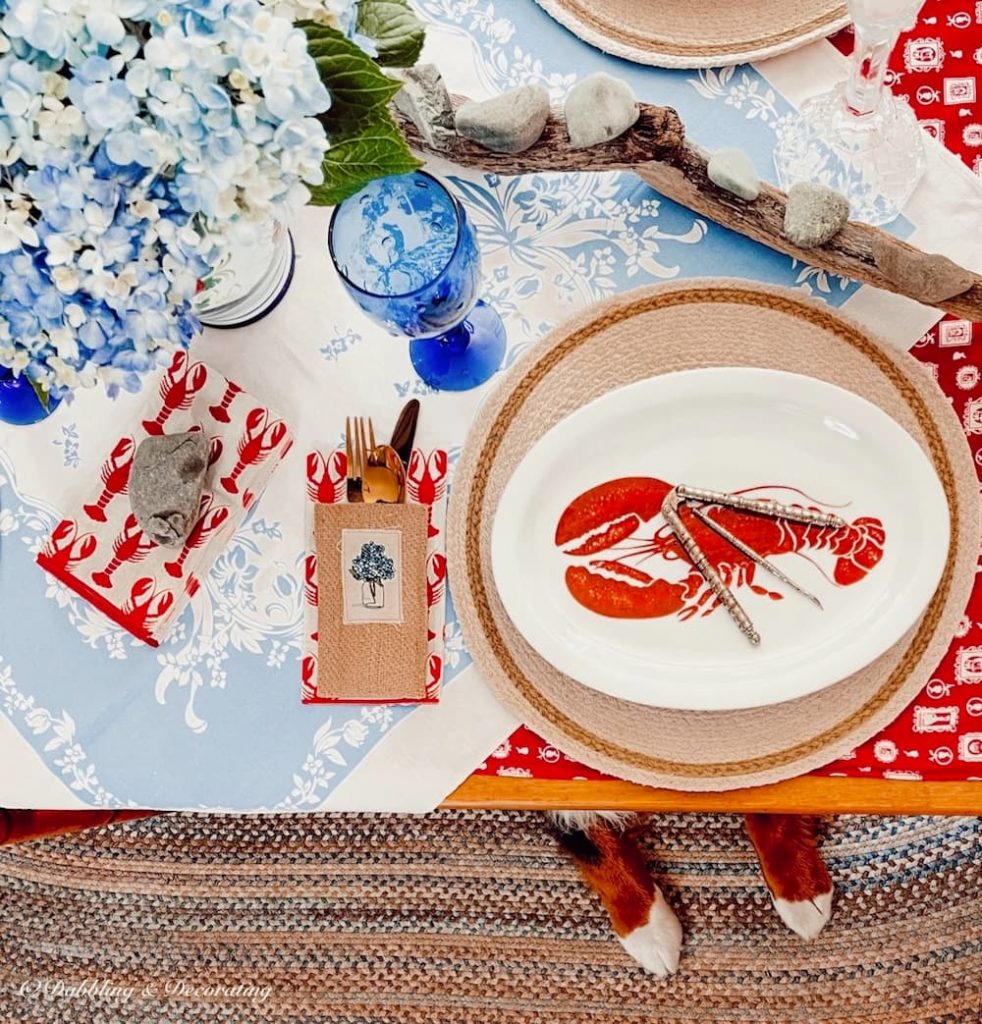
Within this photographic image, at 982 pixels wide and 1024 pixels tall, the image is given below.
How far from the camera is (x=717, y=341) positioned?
2.75 feet

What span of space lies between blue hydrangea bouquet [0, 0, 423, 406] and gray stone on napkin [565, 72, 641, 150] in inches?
9.1

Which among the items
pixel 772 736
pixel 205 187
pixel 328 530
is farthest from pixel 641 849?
pixel 205 187

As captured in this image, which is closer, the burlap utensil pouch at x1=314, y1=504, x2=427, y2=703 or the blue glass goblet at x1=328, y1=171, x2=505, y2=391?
the blue glass goblet at x1=328, y1=171, x2=505, y2=391

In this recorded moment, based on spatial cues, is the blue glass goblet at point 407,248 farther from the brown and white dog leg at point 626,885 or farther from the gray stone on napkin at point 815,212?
the brown and white dog leg at point 626,885

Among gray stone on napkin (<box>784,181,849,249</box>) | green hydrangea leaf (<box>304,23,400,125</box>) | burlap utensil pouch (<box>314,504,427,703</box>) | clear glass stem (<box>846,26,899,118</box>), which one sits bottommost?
burlap utensil pouch (<box>314,504,427,703</box>)

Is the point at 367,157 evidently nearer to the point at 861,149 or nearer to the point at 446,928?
the point at 861,149

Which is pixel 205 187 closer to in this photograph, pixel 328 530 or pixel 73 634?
pixel 328 530

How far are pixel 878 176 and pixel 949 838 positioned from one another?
3.02ft

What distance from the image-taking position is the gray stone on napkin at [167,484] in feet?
2.75

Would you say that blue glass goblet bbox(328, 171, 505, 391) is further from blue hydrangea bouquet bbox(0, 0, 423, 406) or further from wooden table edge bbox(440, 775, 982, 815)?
wooden table edge bbox(440, 775, 982, 815)

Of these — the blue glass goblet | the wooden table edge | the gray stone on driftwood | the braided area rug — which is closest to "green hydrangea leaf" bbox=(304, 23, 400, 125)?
the blue glass goblet

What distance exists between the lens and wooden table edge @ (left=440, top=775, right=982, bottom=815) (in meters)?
0.82

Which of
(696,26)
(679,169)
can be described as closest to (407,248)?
(679,169)

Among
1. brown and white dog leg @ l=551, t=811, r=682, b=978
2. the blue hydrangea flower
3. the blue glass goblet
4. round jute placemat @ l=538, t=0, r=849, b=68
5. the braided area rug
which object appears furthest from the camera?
the braided area rug
